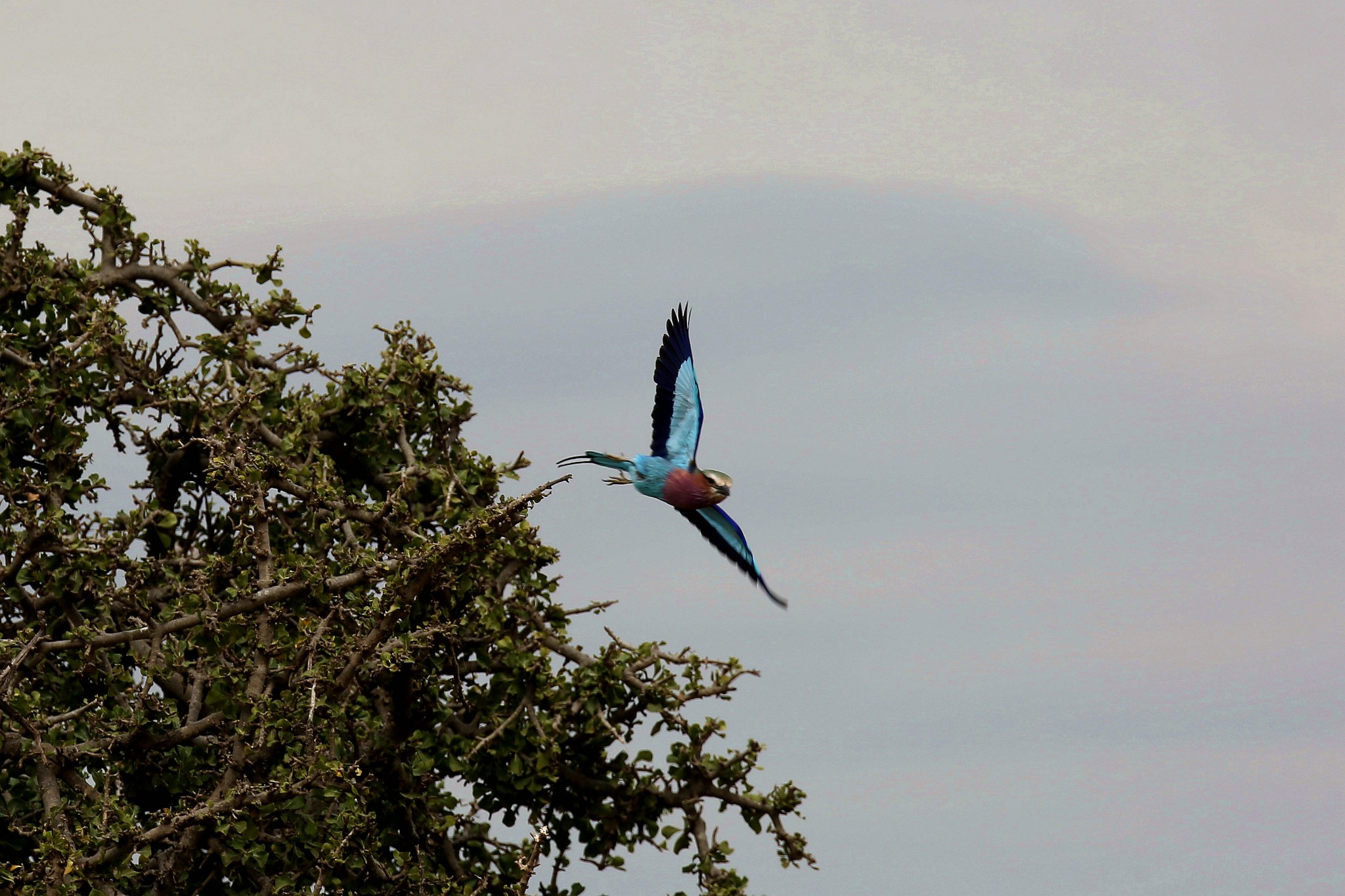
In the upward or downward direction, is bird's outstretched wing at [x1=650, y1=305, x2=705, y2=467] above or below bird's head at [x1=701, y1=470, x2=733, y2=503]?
Answer: above

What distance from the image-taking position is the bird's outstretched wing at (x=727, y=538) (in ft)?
35.3

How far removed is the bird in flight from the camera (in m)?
10.2

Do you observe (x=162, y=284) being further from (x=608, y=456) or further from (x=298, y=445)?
(x=608, y=456)

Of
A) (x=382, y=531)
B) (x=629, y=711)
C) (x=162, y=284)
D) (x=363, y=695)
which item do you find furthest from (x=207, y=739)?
(x=162, y=284)

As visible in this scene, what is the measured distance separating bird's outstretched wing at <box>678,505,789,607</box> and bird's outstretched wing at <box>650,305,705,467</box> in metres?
0.61

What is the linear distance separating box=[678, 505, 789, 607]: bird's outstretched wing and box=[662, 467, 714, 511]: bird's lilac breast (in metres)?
0.48

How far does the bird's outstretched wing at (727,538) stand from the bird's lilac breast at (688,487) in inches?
19.0

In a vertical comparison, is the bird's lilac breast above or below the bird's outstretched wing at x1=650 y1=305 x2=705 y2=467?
below

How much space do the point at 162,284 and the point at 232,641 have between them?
4.23 meters

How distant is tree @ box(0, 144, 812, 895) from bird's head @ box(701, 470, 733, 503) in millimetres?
1180

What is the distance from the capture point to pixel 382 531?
1270 centimetres

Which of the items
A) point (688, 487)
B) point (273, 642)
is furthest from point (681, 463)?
point (273, 642)

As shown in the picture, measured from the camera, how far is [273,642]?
36.0ft

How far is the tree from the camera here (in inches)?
430
